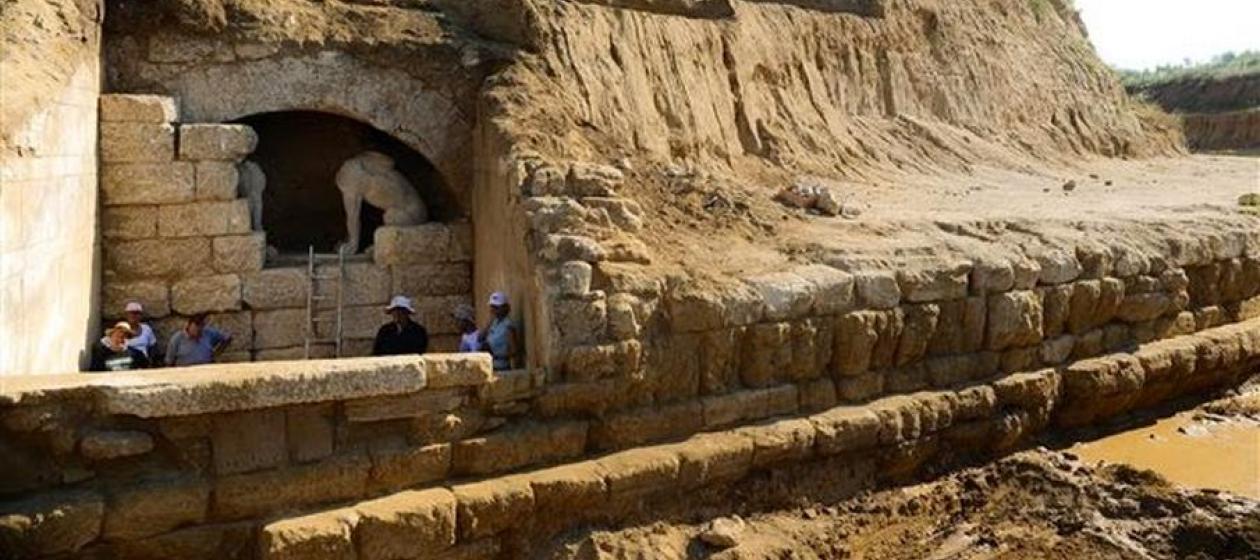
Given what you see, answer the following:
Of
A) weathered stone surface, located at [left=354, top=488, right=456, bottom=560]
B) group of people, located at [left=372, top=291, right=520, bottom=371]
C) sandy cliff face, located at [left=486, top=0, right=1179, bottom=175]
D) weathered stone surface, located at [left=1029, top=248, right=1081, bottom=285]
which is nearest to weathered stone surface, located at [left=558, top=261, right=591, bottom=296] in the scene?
group of people, located at [left=372, top=291, right=520, bottom=371]

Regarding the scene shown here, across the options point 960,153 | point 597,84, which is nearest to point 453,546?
point 597,84

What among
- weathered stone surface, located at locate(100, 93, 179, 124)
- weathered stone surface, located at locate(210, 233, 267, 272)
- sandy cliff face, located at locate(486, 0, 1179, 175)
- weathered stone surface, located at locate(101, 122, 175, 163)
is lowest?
weathered stone surface, located at locate(210, 233, 267, 272)

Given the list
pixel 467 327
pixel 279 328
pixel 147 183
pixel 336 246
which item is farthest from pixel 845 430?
pixel 147 183

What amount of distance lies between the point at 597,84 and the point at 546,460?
4172mm

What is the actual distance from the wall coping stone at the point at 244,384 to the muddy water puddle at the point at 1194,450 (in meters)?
4.59

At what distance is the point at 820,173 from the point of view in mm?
10219

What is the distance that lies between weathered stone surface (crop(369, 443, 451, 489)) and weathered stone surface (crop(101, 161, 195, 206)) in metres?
3.23

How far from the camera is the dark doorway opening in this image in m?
8.35

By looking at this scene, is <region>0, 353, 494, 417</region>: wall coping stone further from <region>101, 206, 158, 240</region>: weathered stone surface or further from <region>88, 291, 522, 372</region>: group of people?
<region>101, 206, 158, 240</region>: weathered stone surface

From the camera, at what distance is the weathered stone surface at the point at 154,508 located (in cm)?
446

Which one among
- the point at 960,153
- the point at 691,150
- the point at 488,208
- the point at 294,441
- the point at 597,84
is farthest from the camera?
the point at 960,153

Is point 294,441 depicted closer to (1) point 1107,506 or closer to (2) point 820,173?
→ (1) point 1107,506

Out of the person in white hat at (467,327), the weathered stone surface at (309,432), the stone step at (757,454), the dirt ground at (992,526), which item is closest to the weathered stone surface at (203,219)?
the person in white hat at (467,327)

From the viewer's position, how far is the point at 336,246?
337 inches
